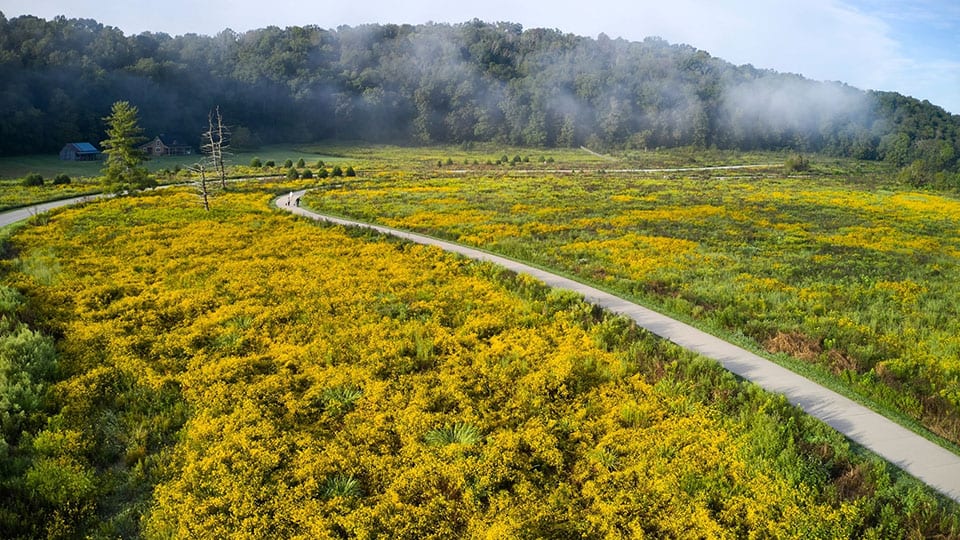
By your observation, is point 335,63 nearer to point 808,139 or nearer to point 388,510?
point 808,139

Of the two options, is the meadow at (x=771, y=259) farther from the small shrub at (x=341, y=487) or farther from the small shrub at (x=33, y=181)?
the small shrub at (x=33, y=181)

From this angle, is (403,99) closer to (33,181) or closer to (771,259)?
(33,181)

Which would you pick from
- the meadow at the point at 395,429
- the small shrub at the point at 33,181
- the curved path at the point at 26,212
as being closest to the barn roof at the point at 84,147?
the small shrub at the point at 33,181

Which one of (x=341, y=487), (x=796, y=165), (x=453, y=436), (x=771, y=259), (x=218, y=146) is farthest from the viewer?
(x=796, y=165)

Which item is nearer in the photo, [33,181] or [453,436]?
[453,436]

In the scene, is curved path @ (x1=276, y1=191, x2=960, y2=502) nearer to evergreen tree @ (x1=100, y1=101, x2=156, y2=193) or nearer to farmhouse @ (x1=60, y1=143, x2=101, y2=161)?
evergreen tree @ (x1=100, y1=101, x2=156, y2=193)

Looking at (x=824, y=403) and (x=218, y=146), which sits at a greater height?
(x=218, y=146)

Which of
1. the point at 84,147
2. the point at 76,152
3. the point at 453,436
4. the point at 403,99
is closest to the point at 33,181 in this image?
the point at 76,152
